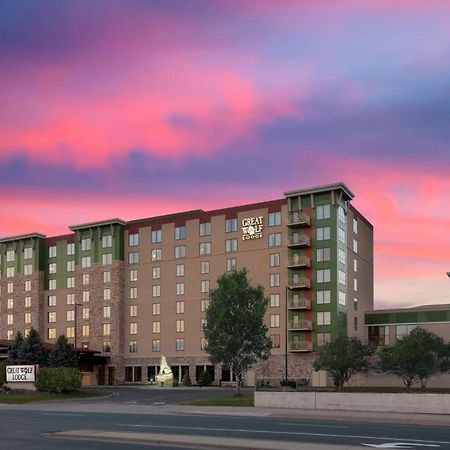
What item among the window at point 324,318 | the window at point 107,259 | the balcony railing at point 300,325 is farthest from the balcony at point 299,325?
the window at point 107,259

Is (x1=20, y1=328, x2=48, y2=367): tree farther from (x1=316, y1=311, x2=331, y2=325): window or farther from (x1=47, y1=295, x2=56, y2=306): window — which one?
(x1=47, y1=295, x2=56, y2=306): window

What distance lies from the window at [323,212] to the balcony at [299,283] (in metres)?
8.59

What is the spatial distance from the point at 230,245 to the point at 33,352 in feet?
117

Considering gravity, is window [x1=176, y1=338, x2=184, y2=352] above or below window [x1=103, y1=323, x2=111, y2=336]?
below

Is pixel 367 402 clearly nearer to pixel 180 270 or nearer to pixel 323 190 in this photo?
pixel 323 190

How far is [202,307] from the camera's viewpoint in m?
104

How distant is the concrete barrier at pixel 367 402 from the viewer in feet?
112

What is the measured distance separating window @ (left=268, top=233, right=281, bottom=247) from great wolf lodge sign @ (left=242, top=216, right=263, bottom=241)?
1.62m

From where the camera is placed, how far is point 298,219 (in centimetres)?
9750

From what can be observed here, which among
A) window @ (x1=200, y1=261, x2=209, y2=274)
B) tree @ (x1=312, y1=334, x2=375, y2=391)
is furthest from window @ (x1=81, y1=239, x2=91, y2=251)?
tree @ (x1=312, y1=334, x2=375, y2=391)

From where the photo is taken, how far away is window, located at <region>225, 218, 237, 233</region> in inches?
4067

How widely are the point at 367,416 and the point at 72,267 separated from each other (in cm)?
9270

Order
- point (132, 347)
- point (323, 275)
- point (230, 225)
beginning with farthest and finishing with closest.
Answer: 1. point (132, 347)
2. point (230, 225)
3. point (323, 275)

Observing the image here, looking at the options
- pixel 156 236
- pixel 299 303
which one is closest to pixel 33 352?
pixel 299 303
